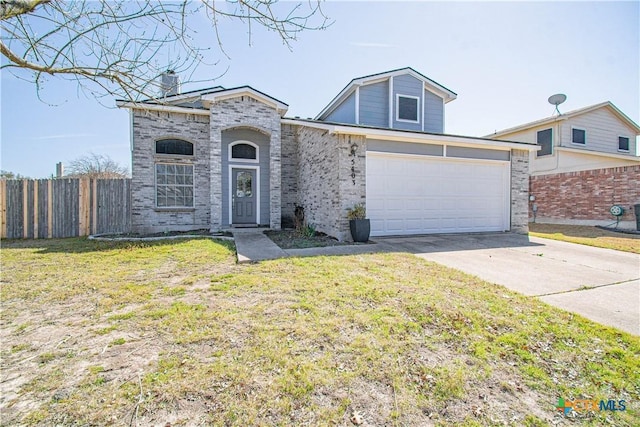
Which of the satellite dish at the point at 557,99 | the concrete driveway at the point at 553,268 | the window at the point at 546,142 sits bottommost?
the concrete driveway at the point at 553,268

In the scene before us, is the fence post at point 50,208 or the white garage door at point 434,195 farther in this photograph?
the fence post at point 50,208

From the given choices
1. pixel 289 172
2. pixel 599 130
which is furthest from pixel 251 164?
pixel 599 130

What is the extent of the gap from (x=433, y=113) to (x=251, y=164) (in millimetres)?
8464

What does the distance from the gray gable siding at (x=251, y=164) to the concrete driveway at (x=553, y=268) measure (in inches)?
206

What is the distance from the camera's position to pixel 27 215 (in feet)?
31.3

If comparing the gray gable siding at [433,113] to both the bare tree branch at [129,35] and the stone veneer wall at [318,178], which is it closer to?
the stone veneer wall at [318,178]

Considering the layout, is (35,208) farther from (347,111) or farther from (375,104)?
(375,104)

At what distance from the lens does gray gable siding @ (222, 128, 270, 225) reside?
37.0 feet

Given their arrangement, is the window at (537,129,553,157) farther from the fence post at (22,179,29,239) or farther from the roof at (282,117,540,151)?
the fence post at (22,179,29,239)

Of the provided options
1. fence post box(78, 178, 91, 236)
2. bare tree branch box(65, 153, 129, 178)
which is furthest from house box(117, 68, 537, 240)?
bare tree branch box(65, 153, 129, 178)

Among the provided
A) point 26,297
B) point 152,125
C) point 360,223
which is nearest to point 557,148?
point 360,223

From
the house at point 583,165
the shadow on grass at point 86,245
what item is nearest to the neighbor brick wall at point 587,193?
the house at point 583,165

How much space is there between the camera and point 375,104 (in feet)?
40.8

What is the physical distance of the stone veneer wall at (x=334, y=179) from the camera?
830 cm
